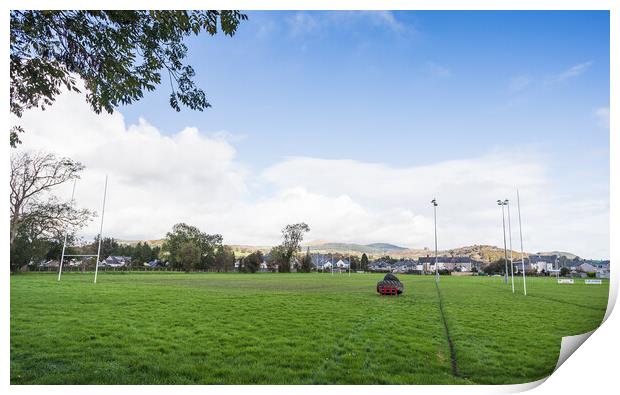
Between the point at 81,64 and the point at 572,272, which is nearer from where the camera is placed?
the point at 81,64

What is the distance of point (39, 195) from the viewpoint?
22.3 feet

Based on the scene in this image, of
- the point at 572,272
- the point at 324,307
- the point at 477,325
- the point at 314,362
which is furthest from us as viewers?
the point at 572,272

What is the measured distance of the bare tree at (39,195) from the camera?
617 centimetres

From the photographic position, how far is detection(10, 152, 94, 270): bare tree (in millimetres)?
6170

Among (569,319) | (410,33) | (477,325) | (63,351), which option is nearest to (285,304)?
(477,325)

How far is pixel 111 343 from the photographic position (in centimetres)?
523

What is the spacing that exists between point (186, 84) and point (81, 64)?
1.35 m

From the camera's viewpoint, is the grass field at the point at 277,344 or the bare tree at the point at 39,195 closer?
the grass field at the point at 277,344

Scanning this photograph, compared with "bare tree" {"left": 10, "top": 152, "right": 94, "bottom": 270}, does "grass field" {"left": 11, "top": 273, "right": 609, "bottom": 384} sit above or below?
below

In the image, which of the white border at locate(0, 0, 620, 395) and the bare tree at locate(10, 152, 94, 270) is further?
the bare tree at locate(10, 152, 94, 270)
